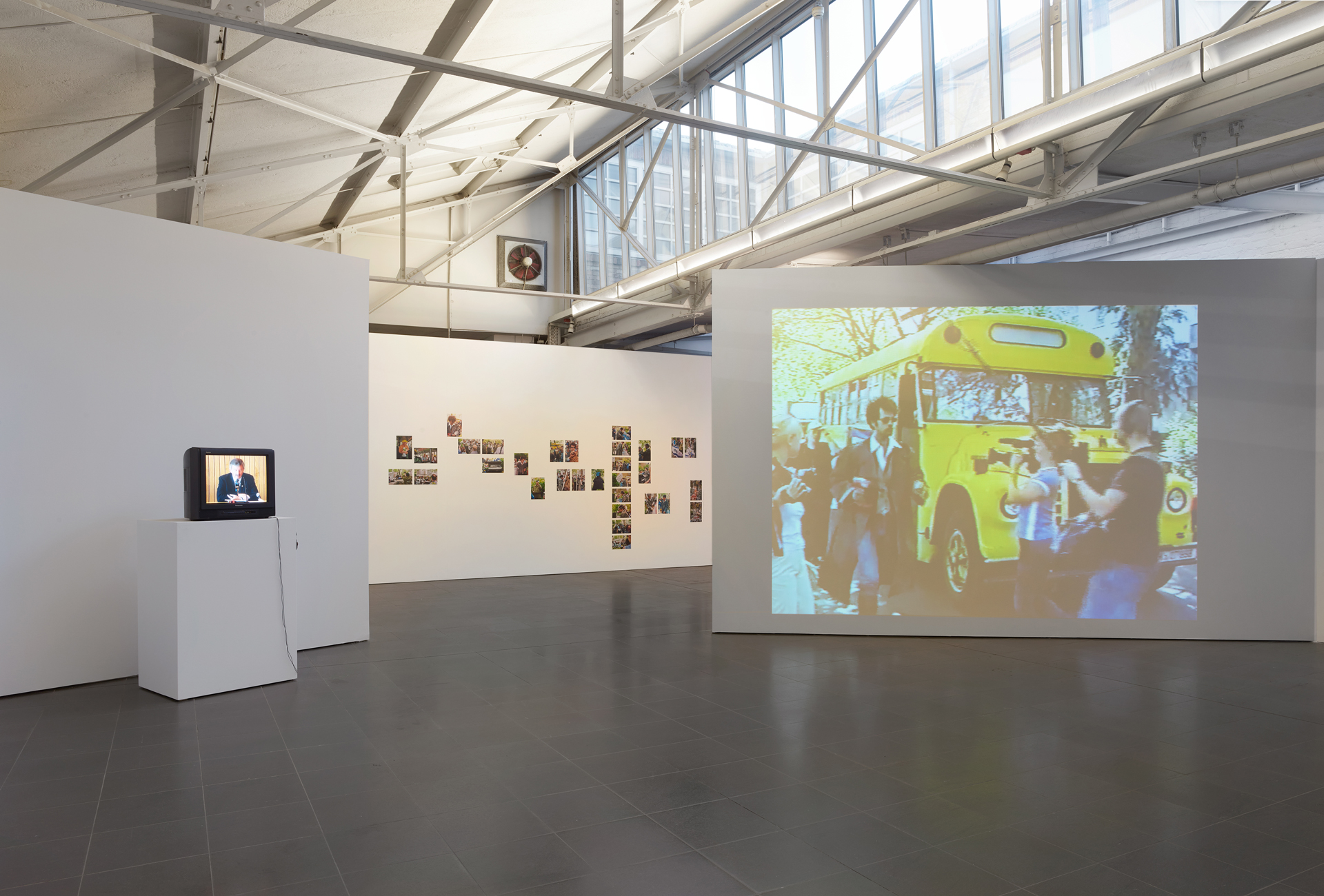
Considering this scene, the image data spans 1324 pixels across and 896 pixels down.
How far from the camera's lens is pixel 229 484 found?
6.36 meters

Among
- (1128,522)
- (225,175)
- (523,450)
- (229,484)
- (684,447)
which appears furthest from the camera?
(684,447)

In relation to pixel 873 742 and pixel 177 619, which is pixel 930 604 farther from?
pixel 177 619

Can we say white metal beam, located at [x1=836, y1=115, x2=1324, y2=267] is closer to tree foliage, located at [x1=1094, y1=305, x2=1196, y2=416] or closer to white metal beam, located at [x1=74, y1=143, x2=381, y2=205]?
tree foliage, located at [x1=1094, y1=305, x2=1196, y2=416]

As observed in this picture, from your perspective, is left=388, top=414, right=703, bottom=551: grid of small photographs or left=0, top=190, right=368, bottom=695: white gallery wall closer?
left=0, top=190, right=368, bottom=695: white gallery wall

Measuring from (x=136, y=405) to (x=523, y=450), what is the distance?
6.52 m

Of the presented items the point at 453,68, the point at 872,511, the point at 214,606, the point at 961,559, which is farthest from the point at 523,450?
the point at 453,68

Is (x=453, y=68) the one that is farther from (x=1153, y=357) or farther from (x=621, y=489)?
(x=621, y=489)

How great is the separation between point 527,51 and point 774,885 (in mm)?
8288

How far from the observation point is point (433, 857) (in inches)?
139

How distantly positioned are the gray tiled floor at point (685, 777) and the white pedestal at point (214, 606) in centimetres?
18

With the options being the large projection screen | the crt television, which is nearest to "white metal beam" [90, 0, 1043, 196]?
the large projection screen

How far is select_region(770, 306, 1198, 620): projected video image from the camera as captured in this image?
8.17 meters

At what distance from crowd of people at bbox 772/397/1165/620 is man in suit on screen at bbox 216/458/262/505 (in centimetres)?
448

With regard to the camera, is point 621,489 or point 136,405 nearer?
point 136,405
